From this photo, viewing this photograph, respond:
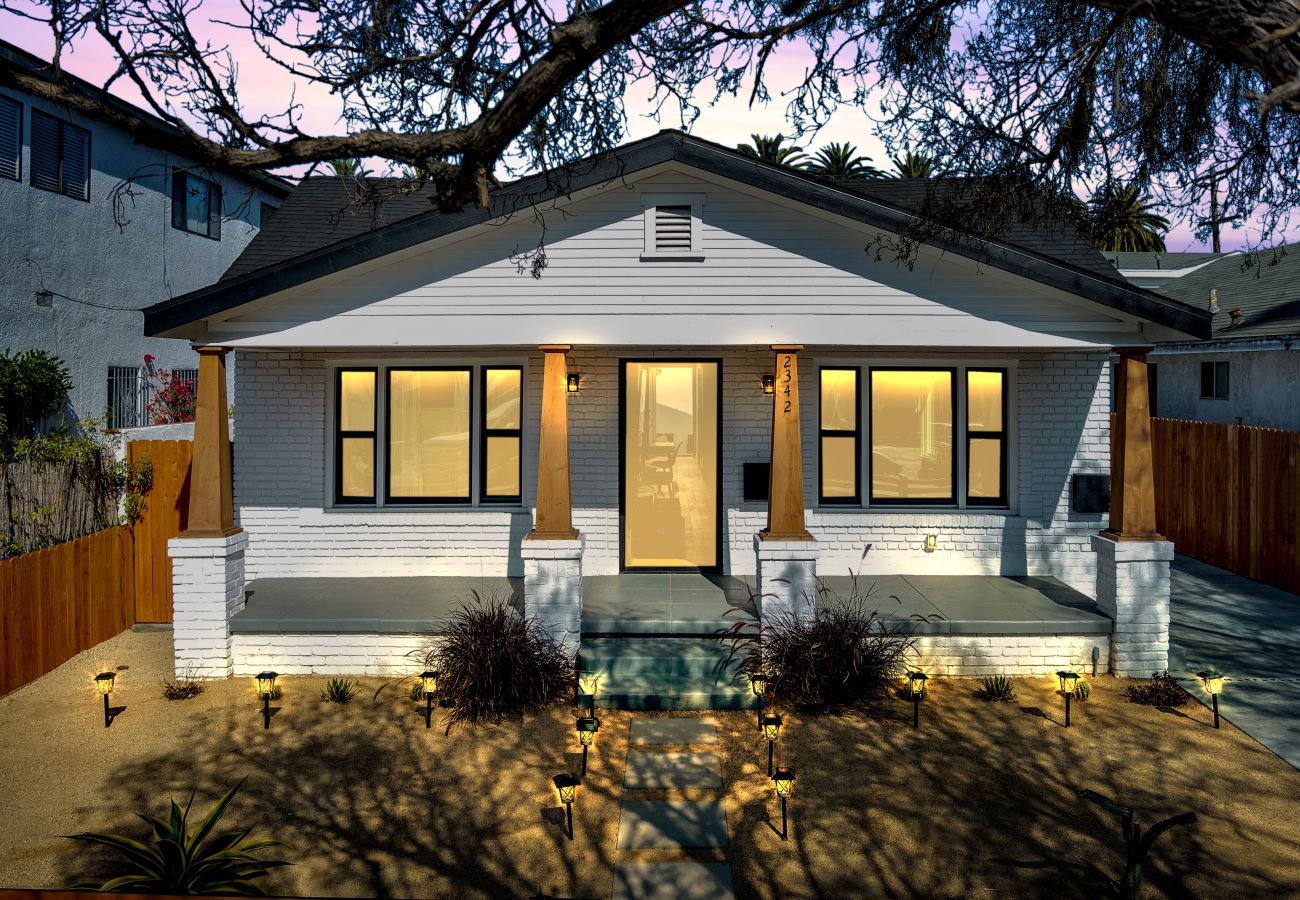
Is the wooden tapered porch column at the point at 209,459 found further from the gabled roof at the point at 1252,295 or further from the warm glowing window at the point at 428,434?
the gabled roof at the point at 1252,295

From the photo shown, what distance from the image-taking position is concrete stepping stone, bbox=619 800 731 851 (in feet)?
18.7

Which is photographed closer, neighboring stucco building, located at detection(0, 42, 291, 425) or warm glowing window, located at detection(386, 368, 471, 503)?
Answer: warm glowing window, located at detection(386, 368, 471, 503)

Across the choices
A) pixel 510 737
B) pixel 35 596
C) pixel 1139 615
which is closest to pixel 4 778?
pixel 35 596

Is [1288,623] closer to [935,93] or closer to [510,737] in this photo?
[935,93]

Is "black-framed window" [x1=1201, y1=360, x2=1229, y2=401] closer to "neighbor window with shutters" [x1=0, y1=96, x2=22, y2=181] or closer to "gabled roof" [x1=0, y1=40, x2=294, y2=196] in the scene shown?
"gabled roof" [x1=0, y1=40, x2=294, y2=196]

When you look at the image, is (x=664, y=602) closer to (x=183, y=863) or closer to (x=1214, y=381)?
(x=183, y=863)

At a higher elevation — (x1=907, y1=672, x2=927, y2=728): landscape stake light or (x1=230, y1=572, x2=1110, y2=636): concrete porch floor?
(x1=230, y1=572, x2=1110, y2=636): concrete porch floor

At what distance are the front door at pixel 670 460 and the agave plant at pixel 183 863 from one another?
229 inches

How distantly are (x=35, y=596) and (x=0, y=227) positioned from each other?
7354 millimetres

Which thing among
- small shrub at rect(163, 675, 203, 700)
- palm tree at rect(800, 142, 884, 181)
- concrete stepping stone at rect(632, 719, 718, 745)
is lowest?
concrete stepping stone at rect(632, 719, 718, 745)

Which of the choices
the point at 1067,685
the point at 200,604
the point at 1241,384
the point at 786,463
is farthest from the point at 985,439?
the point at 1241,384

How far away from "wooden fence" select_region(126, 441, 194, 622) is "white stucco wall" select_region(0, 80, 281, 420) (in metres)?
4.15

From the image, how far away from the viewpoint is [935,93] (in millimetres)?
7641

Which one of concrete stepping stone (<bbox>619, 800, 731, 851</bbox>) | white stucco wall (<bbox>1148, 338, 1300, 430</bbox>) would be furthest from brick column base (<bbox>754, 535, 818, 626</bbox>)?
white stucco wall (<bbox>1148, 338, 1300, 430</bbox>)
